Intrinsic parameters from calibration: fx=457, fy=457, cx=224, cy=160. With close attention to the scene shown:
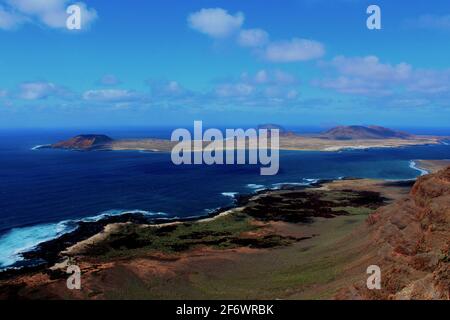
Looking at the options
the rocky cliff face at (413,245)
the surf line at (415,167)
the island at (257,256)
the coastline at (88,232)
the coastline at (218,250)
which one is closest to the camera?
the rocky cliff face at (413,245)

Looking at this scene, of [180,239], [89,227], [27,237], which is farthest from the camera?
[89,227]

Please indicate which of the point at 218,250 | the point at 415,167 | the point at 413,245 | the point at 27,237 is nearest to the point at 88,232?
the point at 27,237

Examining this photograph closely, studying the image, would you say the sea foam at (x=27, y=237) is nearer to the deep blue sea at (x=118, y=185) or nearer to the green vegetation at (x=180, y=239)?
the deep blue sea at (x=118, y=185)

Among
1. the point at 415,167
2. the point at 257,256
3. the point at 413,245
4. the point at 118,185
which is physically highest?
the point at 415,167

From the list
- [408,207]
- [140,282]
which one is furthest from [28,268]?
[408,207]

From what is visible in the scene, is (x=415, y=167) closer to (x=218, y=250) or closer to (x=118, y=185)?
(x=118, y=185)

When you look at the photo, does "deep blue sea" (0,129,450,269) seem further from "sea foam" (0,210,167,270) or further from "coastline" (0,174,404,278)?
"coastline" (0,174,404,278)

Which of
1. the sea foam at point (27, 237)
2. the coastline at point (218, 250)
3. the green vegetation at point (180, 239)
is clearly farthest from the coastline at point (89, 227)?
the green vegetation at point (180, 239)

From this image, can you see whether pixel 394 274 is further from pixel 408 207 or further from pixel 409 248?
pixel 408 207
